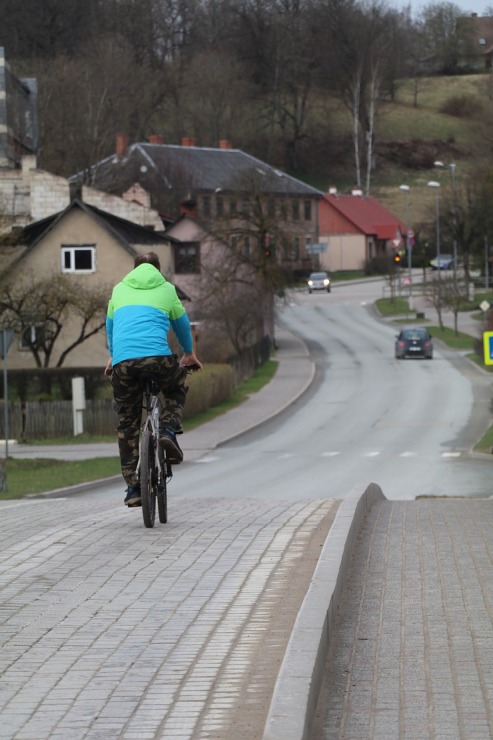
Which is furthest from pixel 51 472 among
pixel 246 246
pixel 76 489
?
pixel 246 246

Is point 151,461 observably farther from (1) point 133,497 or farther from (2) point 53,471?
(2) point 53,471

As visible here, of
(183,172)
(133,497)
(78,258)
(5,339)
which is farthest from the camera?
(183,172)

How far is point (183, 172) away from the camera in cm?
10206

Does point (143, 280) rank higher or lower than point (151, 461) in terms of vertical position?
higher

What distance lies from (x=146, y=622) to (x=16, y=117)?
72710mm

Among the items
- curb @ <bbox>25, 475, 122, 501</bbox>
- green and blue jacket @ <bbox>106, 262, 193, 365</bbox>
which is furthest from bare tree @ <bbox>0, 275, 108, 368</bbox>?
green and blue jacket @ <bbox>106, 262, 193, 365</bbox>

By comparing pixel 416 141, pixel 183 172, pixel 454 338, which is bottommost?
pixel 454 338

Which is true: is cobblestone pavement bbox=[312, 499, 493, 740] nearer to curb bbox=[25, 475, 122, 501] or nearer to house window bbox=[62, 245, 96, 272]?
curb bbox=[25, 475, 122, 501]

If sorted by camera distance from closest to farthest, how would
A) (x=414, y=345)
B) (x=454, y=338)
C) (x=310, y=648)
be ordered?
(x=310, y=648) → (x=414, y=345) → (x=454, y=338)

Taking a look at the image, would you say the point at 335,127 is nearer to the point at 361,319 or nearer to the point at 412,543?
the point at 361,319

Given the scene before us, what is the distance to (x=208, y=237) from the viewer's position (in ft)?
240

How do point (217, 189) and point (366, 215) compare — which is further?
point (366, 215)

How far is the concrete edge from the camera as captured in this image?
5102 millimetres

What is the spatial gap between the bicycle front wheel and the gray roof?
67087mm
